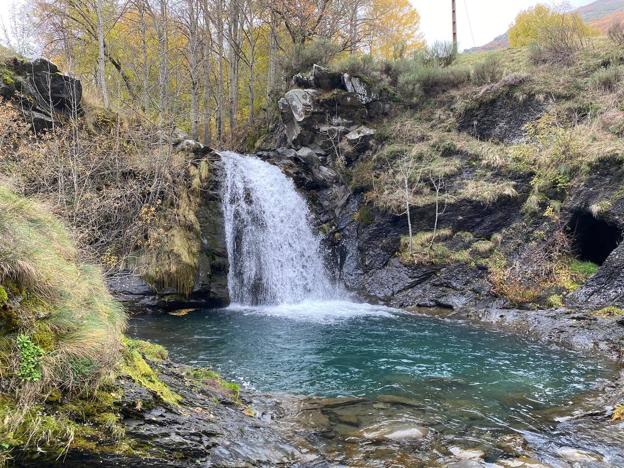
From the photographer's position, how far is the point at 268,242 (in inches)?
669

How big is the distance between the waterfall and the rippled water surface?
224cm

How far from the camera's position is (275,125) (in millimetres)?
22484

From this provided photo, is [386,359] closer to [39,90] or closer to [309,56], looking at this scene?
[39,90]

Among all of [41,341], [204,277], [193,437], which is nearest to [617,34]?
[204,277]

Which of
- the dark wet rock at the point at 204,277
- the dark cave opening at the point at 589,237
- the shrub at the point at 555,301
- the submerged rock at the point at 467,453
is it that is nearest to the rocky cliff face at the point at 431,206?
the dark cave opening at the point at 589,237

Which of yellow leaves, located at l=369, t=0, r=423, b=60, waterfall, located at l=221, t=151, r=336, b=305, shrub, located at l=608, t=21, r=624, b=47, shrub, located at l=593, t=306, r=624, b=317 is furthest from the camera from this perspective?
yellow leaves, located at l=369, t=0, r=423, b=60

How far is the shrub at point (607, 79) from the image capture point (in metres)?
17.0

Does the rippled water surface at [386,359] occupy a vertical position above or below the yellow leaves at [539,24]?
below

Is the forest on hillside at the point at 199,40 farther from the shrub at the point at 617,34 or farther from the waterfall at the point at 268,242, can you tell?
the shrub at the point at 617,34

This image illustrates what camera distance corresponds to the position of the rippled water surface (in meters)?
7.57

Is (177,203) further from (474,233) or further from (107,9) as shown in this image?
(107,9)

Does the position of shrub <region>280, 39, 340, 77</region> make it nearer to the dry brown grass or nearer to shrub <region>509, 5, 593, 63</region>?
the dry brown grass

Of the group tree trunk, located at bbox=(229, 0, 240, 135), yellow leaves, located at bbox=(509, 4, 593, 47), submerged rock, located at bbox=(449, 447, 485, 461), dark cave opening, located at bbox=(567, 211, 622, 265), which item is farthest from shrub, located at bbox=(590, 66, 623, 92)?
tree trunk, located at bbox=(229, 0, 240, 135)

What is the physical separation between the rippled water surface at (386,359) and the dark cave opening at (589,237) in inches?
195
